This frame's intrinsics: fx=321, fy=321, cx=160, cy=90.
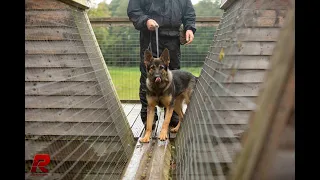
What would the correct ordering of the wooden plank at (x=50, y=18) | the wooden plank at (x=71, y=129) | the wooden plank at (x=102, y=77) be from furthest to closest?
the wooden plank at (x=102, y=77) → the wooden plank at (x=50, y=18) → the wooden plank at (x=71, y=129)

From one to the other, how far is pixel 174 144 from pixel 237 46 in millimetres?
2488

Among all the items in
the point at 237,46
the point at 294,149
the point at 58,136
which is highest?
the point at 237,46

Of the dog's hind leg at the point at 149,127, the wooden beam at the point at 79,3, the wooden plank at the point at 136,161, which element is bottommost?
the wooden plank at the point at 136,161

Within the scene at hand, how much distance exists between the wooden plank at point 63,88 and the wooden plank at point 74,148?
248 millimetres

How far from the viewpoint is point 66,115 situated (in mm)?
1965

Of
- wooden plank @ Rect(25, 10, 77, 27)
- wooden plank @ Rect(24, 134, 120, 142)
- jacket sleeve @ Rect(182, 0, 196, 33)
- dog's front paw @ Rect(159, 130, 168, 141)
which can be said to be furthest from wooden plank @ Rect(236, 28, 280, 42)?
jacket sleeve @ Rect(182, 0, 196, 33)

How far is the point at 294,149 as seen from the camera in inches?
26.4

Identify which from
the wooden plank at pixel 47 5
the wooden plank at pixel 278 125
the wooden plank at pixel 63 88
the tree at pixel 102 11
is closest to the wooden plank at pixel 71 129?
the wooden plank at pixel 63 88

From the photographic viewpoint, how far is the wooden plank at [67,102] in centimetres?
155

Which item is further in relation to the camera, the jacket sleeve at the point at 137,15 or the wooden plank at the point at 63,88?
the jacket sleeve at the point at 137,15

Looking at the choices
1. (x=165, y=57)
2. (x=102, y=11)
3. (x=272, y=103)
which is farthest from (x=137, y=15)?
(x=102, y=11)

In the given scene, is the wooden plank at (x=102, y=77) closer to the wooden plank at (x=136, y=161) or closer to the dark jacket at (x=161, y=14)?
the wooden plank at (x=136, y=161)

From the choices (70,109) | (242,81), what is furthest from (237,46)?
(70,109)
